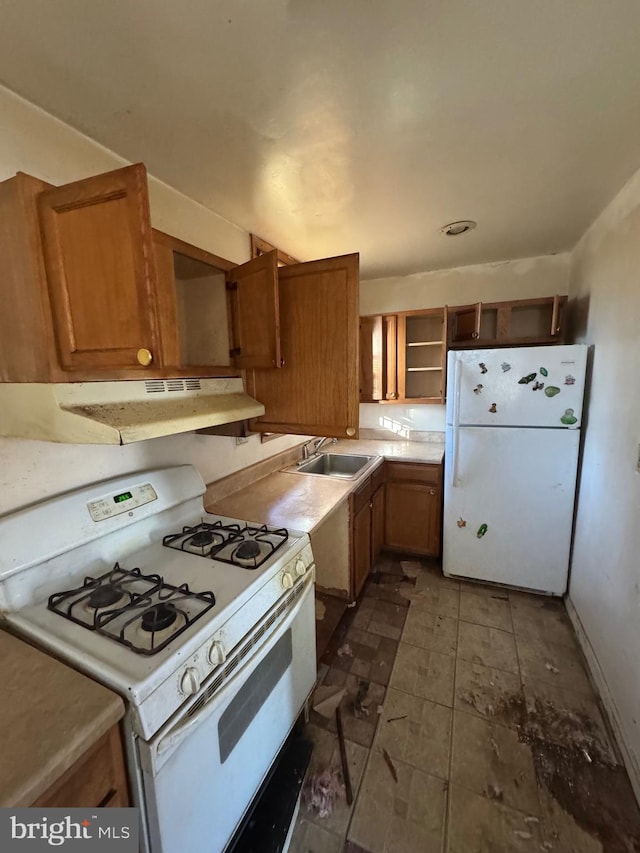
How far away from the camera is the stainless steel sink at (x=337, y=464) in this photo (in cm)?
267

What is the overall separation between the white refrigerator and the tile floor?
1.09 ft

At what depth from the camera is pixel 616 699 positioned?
4.80 ft

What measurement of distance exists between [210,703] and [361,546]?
1.52 meters

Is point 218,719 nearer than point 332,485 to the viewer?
Yes

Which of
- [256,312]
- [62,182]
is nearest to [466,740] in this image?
[256,312]

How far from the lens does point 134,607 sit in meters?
1.00

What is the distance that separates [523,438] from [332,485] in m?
1.24

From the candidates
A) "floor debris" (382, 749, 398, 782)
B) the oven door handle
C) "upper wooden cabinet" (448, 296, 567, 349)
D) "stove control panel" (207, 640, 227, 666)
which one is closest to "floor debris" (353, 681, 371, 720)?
"floor debris" (382, 749, 398, 782)

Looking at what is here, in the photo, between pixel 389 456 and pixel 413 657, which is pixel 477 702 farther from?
pixel 389 456

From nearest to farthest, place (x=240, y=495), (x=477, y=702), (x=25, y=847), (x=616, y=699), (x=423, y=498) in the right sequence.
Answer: (x=25, y=847) → (x=616, y=699) → (x=477, y=702) → (x=240, y=495) → (x=423, y=498)

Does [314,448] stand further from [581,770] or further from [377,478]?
[581,770]

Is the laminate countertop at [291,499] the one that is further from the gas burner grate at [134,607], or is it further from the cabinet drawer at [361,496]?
the gas burner grate at [134,607]

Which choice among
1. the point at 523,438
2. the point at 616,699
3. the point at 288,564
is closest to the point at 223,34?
the point at 288,564

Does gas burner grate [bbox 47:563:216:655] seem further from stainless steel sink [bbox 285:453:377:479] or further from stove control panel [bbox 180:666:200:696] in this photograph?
stainless steel sink [bbox 285:453:377:479]
